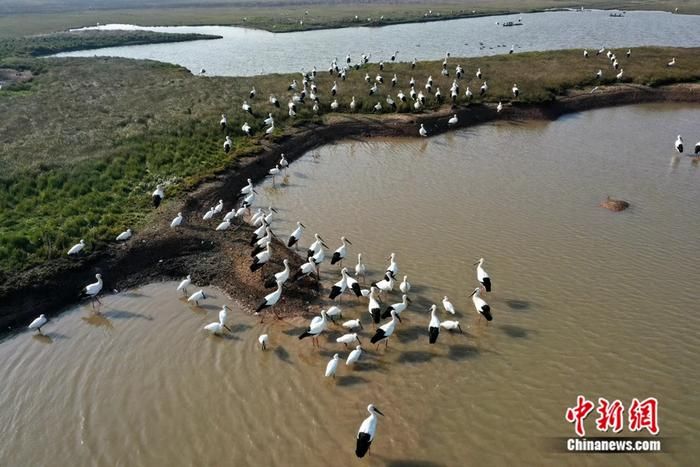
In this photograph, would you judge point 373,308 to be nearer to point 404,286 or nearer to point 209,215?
point 404,286

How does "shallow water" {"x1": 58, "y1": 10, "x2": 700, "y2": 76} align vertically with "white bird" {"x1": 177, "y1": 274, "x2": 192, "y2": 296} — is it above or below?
above

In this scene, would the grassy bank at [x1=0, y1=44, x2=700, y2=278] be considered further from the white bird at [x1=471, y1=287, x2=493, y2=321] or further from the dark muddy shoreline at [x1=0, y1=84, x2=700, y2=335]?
the white bird at [x1=471, y1=287, x2=493, y2=321]

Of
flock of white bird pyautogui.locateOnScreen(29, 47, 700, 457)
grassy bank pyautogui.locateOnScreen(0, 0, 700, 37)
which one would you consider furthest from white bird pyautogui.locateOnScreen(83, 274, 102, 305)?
grassy bank pyautogui.locateOnScreen(0, 0, 700, 37)

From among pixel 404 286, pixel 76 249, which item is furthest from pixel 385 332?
pixel 76 249

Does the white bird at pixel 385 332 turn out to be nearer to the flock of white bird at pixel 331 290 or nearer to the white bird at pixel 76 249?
the flock of white bird at pixel 331 290

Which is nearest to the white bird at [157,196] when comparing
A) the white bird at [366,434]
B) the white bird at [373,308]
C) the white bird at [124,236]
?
the white bird at [124,236]

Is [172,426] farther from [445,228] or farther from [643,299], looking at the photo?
[643,299]
